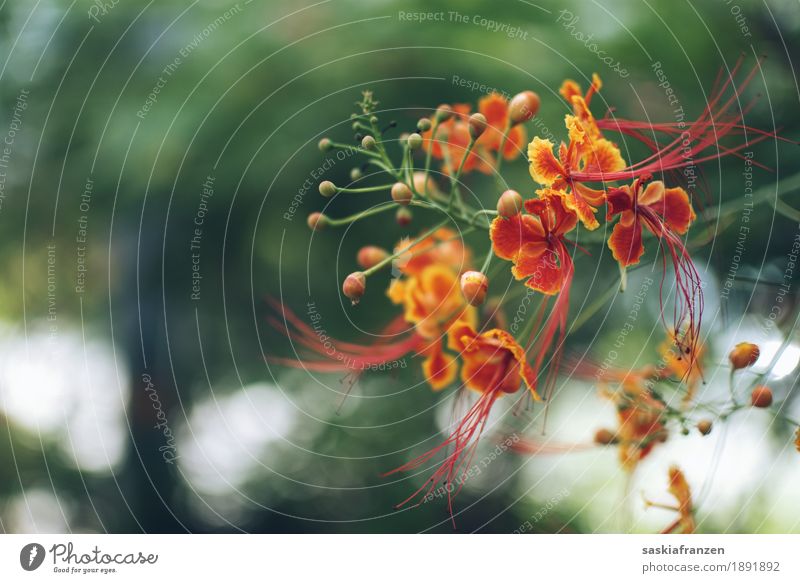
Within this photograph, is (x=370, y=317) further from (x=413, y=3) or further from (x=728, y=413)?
(x=728, y=413)

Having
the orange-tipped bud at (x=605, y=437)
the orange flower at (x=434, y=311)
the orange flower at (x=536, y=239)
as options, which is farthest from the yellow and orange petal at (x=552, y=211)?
the orange-tipped bud at (x=605, y=437)

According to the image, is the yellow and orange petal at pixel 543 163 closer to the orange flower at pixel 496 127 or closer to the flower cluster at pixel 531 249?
the flower cluster at pixel 531 249

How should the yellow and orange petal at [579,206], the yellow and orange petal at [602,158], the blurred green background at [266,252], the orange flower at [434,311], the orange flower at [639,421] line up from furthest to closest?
the blurred green background at [266,252] < the orange flower at [639,421] < the orange flower at [434,311] < the yellow and orange petal at [602,158] < the yellow and orange petal at [579,206]

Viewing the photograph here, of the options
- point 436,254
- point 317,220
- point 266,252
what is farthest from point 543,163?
point 266,252

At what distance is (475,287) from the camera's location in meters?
0.94

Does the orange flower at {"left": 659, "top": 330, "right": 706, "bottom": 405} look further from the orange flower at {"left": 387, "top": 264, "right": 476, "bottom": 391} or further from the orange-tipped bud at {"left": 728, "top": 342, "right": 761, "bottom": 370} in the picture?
the orange flower at {"left": 387, "top": 264, "right": 476, "bottom": 391}

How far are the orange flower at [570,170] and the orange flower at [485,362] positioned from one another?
0.78ft

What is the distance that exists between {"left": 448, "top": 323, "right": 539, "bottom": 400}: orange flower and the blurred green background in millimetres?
429

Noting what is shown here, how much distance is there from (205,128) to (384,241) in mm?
492

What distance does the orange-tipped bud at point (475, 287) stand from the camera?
0.94m

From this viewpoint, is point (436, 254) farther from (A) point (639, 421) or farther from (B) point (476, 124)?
(A) point (639, 421)
